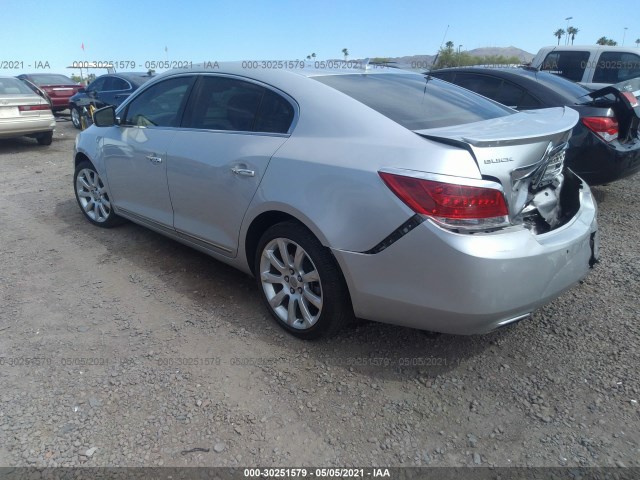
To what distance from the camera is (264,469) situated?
2107mm

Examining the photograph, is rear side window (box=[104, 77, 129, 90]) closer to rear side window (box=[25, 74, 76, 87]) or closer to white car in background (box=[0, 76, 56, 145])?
white car in background (box=[0, 76, 56, 145])

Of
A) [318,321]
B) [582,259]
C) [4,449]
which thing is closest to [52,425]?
[4,449]

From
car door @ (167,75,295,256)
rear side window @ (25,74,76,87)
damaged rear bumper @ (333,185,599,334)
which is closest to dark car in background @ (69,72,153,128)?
rear side window @ (25,74,76,87)

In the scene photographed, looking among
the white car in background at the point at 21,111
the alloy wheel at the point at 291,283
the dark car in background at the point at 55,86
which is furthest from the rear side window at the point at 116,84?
the alloy wheel at the point at 291,283

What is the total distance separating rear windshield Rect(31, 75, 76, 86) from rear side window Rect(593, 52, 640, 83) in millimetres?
14351

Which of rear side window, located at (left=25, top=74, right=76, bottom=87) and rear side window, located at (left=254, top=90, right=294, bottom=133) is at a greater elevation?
rear side window, located at (left=254, top=90, right=294, bottom=133)

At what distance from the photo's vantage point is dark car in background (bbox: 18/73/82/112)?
1493 cm

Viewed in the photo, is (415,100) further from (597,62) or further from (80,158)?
(597,62)

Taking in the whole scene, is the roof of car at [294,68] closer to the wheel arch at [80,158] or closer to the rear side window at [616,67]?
the wheel arch at [80,158]

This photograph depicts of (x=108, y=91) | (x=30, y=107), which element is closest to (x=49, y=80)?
(x=108, y=91)

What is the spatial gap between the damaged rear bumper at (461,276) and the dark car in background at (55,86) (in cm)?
1544

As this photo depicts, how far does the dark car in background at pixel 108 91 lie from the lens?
1148 centimetres

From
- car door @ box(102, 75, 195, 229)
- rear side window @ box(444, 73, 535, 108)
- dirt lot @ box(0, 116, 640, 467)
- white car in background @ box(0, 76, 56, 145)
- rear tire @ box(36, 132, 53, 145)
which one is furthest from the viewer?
rear tire @ box(36, 132, 53, 145)

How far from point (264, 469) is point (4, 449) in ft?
3.81
